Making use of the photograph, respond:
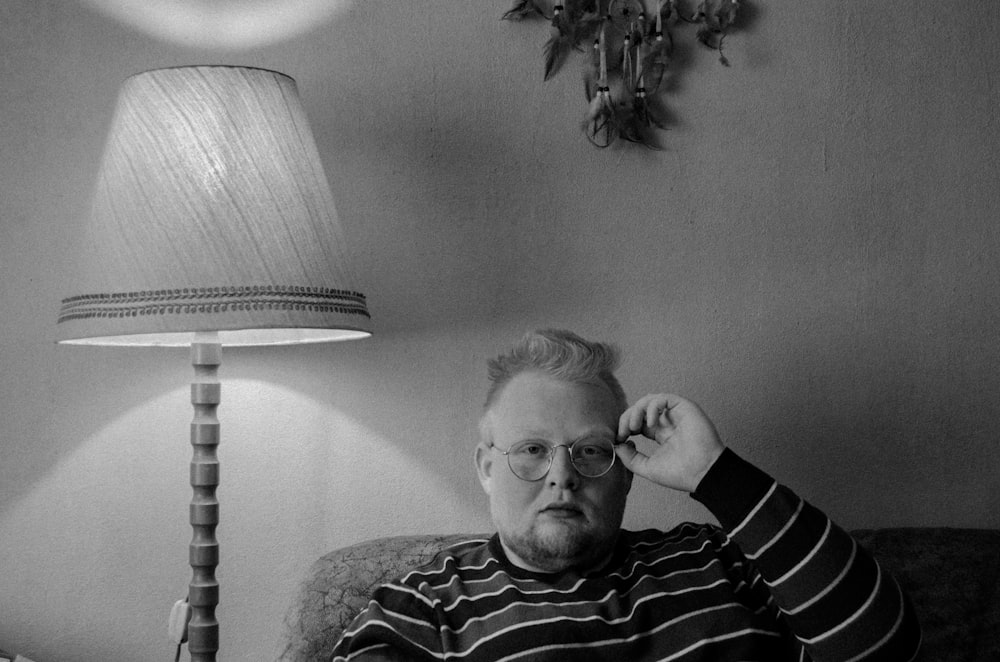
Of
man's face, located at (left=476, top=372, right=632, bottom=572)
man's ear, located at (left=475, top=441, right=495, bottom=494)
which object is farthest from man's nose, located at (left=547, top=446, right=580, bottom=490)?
man's ear, located at (left=475, top=441, right=495, bottom=494)

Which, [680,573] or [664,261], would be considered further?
[664,261]

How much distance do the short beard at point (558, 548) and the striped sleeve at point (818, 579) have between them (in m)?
0.19

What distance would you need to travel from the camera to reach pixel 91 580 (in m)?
1.87

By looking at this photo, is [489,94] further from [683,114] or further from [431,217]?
[683,114]

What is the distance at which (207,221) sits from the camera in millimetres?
1416

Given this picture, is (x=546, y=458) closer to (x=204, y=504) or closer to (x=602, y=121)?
(x=204, y=504)

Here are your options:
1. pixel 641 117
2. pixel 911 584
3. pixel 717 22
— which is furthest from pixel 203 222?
pixel 911 584

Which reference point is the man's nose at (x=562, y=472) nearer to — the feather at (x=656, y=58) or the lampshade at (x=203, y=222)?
the lampshade at (x=203, y=222)

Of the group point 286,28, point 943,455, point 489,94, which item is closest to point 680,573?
point 943,455

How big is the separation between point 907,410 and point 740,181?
57cm

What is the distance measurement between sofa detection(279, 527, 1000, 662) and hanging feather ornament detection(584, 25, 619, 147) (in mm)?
823

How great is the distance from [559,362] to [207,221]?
22.1 inches

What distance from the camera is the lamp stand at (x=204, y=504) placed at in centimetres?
159

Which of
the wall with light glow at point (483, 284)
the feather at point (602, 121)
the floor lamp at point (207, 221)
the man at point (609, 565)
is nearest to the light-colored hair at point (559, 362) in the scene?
the man at point (609, 565)
